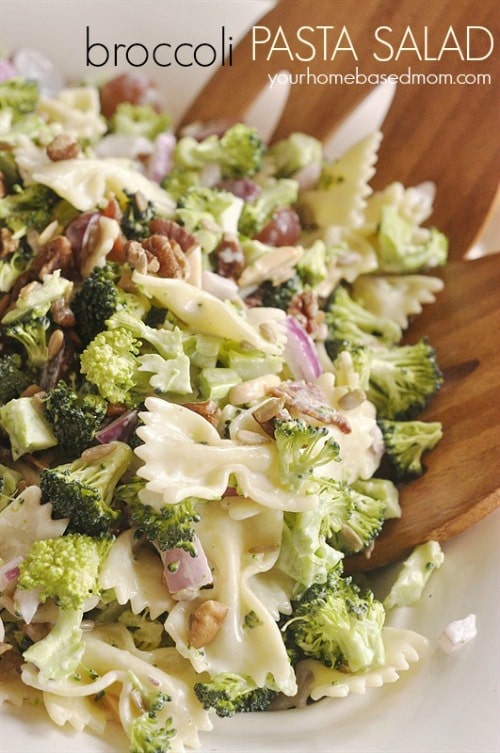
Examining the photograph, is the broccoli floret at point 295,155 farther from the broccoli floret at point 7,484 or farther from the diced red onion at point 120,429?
the broccoli floret at point 7,484

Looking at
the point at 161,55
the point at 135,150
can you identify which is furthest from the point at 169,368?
the point at 161,55

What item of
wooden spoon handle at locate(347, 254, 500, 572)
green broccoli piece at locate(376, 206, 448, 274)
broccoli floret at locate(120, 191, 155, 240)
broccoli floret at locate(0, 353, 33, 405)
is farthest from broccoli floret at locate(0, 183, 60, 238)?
wooden spoon handle at locate(347, 254, 500, 572)

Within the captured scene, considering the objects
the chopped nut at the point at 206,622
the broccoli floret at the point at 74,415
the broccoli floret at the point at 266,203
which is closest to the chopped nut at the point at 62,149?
the broccoli floret at the point at 266,203

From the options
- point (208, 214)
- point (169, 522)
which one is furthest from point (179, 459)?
point (208, 214)

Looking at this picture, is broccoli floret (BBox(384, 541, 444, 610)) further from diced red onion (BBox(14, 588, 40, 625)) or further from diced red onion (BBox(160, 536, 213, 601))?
diced red onion (BBox(14, 588, 40, 625))

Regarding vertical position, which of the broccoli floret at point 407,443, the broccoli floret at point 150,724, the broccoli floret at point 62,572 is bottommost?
the broccoli floret at point 150,724

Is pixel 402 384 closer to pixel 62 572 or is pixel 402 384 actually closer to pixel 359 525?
pixel 359 525
